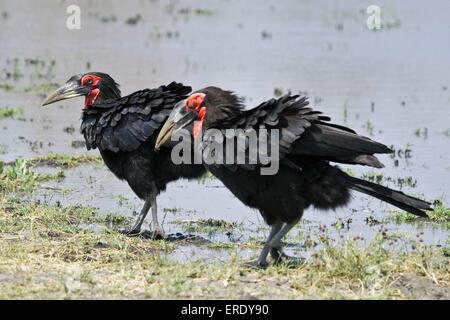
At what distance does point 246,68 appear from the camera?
1802 centimetres

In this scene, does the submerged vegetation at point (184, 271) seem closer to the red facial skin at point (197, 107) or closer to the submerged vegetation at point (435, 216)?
the red facial skin at point (197, 107)

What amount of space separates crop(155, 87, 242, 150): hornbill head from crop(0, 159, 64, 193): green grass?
7.60ft

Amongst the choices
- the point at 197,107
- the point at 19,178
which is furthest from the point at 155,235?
the point at 19,178

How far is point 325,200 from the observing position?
7.46m

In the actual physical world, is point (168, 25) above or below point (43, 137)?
above

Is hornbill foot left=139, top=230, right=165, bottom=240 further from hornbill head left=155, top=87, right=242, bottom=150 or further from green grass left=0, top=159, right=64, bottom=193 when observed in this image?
green grass left=0, top=159, right=64, bottom=193

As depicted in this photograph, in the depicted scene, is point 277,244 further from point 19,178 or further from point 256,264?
point 19,178

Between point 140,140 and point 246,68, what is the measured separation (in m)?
9.51

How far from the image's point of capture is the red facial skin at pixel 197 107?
785 cm

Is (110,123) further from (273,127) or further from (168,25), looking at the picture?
(168,25)

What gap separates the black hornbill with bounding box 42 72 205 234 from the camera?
8.68 metres

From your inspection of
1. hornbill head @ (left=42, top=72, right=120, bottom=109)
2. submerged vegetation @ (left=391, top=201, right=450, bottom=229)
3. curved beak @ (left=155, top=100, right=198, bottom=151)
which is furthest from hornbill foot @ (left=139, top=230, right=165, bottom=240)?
submerged vegetation @ (left=391, top=201, right=450, bottom=229)

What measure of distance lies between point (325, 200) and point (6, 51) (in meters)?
12.6

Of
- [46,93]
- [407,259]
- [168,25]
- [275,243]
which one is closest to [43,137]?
[46,93]
